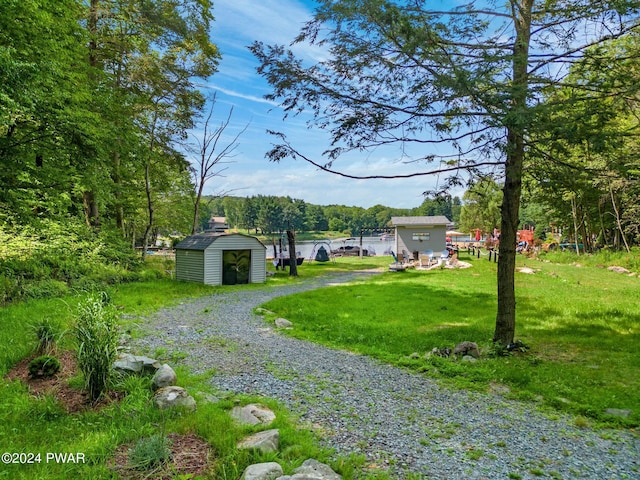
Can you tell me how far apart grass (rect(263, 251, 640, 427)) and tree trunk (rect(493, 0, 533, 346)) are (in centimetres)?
65

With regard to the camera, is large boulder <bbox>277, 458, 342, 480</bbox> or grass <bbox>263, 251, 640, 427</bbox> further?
grass <bbox>263, 251, 640, 427</bbox>

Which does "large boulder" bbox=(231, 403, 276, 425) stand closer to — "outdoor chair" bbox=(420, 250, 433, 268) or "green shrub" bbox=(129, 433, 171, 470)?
"green shrub" bbox=(129, 433, 171, 470)

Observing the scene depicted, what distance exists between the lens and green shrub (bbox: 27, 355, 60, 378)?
11.9ft

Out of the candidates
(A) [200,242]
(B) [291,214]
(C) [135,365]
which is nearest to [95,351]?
(C) [135,365]

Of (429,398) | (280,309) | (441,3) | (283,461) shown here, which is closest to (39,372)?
(283,461)

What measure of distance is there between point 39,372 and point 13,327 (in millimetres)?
2288

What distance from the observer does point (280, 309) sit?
8.50 m

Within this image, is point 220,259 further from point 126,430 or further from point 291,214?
point 291,214

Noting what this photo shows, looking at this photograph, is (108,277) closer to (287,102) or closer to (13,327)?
(13,327)

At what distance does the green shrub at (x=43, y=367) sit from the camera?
11.9 feet

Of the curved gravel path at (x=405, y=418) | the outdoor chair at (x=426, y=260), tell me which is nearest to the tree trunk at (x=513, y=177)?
the curved gravel path at (x=405, y=418)

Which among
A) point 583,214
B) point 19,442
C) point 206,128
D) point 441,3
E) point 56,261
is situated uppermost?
point 206,128

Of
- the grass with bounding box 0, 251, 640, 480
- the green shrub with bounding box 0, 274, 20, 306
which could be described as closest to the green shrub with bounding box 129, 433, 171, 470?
the grass with bounding box 0, 251, 640, 480

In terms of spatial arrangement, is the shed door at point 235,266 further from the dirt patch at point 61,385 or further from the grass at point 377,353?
the dirt patch at point 61,385
